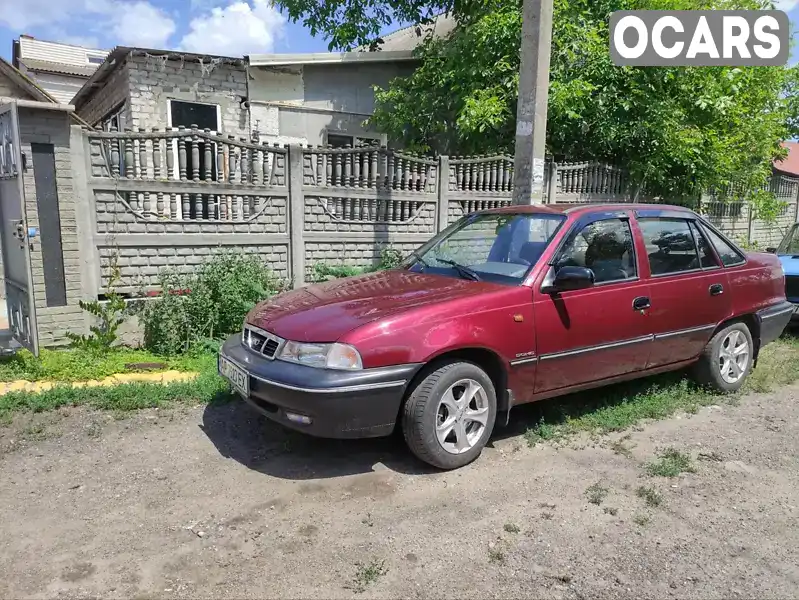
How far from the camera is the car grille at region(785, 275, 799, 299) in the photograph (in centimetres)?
739

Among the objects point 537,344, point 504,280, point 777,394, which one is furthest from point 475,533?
point 777,394

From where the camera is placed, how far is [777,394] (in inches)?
218

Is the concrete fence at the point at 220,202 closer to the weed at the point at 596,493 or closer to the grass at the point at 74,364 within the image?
the grass at the point at 74,364

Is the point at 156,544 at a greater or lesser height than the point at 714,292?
lesser

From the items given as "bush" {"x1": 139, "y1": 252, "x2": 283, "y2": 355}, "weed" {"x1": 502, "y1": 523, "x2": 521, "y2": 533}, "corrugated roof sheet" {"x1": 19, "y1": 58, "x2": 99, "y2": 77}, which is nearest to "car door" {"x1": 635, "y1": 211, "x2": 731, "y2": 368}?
"weed" {"x1": 502, "y1": 523, "x2": 521, "y2": 533}

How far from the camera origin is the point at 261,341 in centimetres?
402

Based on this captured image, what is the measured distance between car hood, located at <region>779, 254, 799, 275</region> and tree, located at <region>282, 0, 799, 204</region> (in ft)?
8.10

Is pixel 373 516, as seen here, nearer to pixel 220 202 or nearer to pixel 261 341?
pixel 261 341

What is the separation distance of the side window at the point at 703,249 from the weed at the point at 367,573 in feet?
12.7

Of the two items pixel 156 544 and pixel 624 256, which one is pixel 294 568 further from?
pixel 624 256

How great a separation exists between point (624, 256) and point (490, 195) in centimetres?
425

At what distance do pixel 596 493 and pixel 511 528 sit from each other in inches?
27.8

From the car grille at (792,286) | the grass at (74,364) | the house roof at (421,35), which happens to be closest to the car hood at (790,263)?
the car grille at (792,286)

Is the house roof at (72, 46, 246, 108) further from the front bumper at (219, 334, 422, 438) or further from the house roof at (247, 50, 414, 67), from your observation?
the front bumper at (219, 334, 422, 438)
